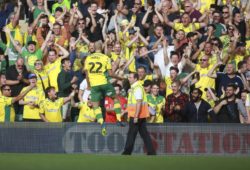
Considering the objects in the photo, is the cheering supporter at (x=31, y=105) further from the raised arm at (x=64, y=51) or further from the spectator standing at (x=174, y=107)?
the spectator standing at (x=174, y=107)

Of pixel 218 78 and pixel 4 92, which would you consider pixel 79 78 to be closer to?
pixel 4 92

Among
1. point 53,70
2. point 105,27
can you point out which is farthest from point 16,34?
point 105,27

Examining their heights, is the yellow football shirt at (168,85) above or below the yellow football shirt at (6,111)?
above

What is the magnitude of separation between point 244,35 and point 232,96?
2.94m

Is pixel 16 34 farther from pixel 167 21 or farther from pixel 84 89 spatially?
pixel 167 21

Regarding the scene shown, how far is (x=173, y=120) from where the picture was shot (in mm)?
18766

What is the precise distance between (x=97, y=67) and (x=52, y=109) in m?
1.34

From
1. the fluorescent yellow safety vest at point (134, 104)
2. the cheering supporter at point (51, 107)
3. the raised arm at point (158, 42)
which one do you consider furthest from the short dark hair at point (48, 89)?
the raised arm at point (158, 42)

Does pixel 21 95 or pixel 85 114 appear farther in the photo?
Result: pixel 21 95

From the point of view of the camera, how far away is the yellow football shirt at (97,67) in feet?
62.0

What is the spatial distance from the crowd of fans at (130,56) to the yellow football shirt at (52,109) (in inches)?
0.6

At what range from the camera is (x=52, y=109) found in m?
18.8

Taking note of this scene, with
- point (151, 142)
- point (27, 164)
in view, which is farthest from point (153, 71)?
point (27, 164)

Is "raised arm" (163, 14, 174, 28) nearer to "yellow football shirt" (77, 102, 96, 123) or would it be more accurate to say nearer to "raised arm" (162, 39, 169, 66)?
"raised arm" (162, 39, 169, 66)
